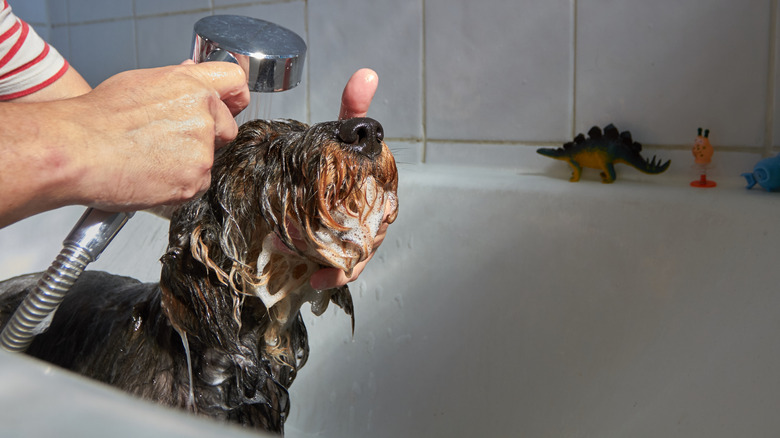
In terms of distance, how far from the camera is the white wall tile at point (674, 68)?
151 cm

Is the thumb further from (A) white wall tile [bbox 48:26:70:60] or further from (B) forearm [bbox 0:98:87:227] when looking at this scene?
(A) white wall tile [bbox 48:26:70:60]

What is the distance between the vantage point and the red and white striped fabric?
1314 millimetres

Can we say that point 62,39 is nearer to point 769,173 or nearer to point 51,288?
point 51,288

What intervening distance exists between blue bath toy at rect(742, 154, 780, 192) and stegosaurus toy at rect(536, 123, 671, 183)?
0.76 ft

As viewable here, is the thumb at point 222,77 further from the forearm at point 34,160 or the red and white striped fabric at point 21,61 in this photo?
the red and white striped fabric at point 21,61

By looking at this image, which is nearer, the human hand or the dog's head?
the human hand

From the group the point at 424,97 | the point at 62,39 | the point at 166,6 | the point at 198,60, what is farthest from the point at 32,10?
the point at 198,60

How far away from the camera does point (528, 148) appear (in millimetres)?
1830

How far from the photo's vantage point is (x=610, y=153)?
5.37 feet

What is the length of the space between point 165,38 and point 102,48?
44 cm

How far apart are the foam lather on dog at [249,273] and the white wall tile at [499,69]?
0.92m

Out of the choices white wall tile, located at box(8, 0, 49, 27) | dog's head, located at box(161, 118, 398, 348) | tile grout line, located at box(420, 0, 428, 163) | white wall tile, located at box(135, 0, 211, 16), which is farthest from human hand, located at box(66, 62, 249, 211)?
white wall tile, located at box(8, 0, 49, 27)

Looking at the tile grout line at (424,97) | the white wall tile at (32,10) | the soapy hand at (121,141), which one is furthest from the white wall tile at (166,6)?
the soapy hand at (121,141)

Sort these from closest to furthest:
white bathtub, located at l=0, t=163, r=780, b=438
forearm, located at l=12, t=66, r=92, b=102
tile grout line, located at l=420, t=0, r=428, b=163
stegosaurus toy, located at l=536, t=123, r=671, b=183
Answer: white bathtub, located at l=0, t=163, r=780, b=438, forearm, located at l=12, t=66, r=92, b=102, stegosaurus toy, located at l=536, t=123, r=671, b=183, tile grout line, located at l=420, t=0, r=428, b=163
